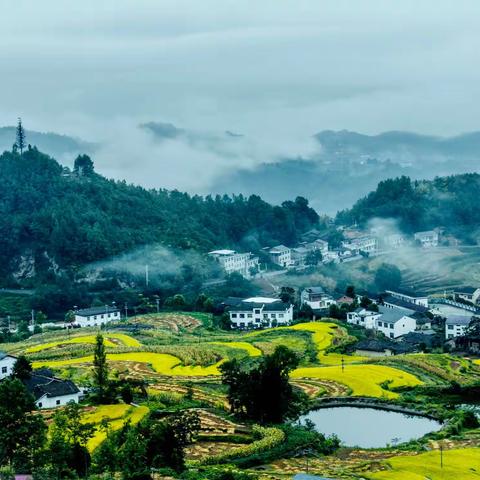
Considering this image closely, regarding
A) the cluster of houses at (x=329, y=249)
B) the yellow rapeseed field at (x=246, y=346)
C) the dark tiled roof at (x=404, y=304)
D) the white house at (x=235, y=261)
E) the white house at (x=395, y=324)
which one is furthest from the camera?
the cluster of houses at (x=329, y=249)

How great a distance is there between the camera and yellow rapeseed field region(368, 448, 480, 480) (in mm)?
29156

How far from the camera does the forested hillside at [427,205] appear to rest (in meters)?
123

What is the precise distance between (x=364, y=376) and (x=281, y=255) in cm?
6438

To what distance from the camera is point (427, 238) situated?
117m

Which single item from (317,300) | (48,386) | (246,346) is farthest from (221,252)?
(48,386)

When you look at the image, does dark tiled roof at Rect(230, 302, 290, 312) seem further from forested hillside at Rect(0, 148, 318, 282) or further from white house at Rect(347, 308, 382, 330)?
forested hillside at Rect(0, 148, 318, 282)

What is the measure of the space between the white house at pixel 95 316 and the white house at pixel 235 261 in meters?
23.4

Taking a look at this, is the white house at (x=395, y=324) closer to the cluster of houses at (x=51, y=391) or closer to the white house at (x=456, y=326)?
the white house at (x=456, y=326)

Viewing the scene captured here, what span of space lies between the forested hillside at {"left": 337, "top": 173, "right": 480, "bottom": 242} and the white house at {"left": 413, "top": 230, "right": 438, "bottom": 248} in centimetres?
488

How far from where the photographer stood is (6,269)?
9306 cm

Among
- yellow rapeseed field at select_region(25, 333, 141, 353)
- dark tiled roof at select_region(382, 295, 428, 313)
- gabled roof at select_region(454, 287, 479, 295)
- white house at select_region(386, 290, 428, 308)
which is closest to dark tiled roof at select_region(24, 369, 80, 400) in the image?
yellow rapeseed field at select_region(25, 333, 141, 353)

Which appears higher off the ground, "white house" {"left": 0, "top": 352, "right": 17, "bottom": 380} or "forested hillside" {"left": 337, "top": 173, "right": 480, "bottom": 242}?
"forested hillside" {"left": 337, "top": 173, "right": 480, "bottom": 242}

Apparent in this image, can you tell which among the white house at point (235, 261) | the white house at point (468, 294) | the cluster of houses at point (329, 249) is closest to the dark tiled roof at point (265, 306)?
the white house at point (468, 294)

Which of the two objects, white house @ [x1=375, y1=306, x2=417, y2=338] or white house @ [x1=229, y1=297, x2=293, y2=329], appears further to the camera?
white house @ [x1=229, y1=297, x2=293, y2=329]
